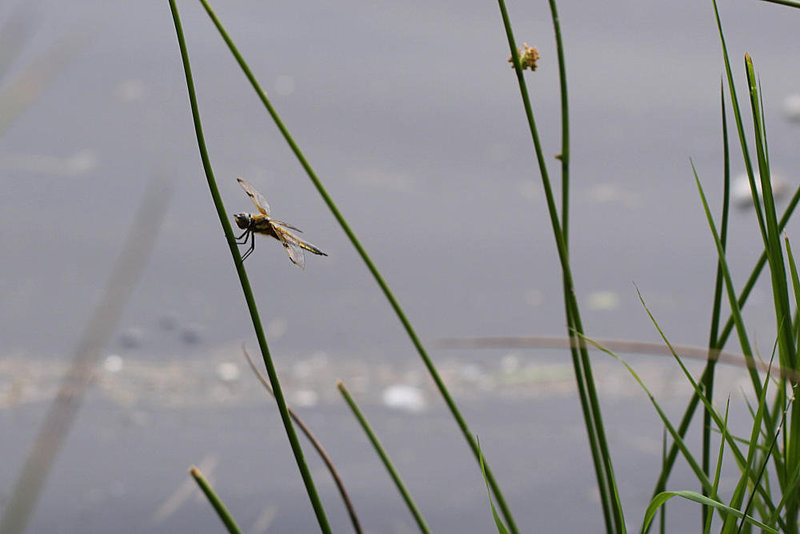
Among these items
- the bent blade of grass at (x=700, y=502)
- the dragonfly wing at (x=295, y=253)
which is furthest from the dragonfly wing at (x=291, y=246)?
the bent blade of grass at (x=700, y=502)

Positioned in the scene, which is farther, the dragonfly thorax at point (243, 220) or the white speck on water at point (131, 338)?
the white speck on water at point (131, 338)

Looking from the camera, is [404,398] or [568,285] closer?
[568,285]

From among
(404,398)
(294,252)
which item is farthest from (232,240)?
(404,398)

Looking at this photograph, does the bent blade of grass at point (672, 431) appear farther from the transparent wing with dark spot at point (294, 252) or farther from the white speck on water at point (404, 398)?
the white speck on water at point (404, 398)

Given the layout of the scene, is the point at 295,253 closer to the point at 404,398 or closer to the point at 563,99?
the point at 563,99

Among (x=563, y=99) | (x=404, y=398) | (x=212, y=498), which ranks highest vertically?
(x=404, y=398)

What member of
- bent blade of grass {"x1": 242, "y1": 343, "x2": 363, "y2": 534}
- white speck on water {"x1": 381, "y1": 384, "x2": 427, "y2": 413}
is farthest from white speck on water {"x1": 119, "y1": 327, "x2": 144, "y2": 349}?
bent blade of grass {"x1": 242, "y1": 343, "x2": 363, "y2": 534}

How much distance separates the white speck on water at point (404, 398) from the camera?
0.73m

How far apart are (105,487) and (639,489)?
0.41 metres

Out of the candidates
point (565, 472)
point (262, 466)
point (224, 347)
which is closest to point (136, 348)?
point (224, 347)

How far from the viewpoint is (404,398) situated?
0.74 m

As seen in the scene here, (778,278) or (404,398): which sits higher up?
(404,398)

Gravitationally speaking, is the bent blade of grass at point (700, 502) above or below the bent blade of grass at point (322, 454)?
below

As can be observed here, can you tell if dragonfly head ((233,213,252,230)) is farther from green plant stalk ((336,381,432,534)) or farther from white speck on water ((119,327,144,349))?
white speck on water ((119,327,144,349))
